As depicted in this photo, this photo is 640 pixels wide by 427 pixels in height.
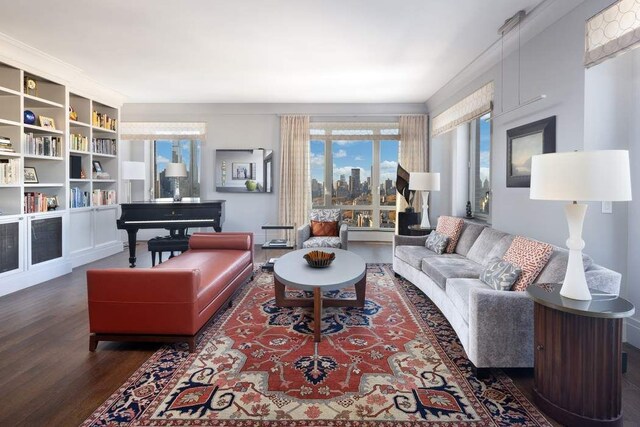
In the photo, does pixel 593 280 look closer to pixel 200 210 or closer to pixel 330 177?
pixel 200 210

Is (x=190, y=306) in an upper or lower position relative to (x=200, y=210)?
lower

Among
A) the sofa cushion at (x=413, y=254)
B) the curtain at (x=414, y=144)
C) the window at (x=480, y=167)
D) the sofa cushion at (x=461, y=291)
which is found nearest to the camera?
the sofa cushion at (x=461, y=291)

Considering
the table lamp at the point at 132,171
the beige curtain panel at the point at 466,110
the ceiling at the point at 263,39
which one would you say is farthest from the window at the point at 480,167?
the table lamp at the point at 132,171

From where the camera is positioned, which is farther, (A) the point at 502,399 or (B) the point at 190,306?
(B) the point at 190,306

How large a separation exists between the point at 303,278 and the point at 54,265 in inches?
150

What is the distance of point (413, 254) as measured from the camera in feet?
13.8

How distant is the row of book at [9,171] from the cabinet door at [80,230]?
1.07 m

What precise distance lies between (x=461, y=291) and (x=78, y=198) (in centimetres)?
542

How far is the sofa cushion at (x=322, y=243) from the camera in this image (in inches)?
195

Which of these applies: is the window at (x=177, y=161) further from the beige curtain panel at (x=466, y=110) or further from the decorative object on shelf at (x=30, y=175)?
the beige curtain panel at (x=466, y=110)

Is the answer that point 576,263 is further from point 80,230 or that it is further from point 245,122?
point 245,122

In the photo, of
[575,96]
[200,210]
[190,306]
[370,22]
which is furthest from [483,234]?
[200,210]

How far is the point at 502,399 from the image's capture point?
2.02 meters

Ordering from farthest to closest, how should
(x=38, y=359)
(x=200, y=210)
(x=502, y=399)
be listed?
(x=200, y=210)
(x=38, y=359)
(x=502, y=399)
